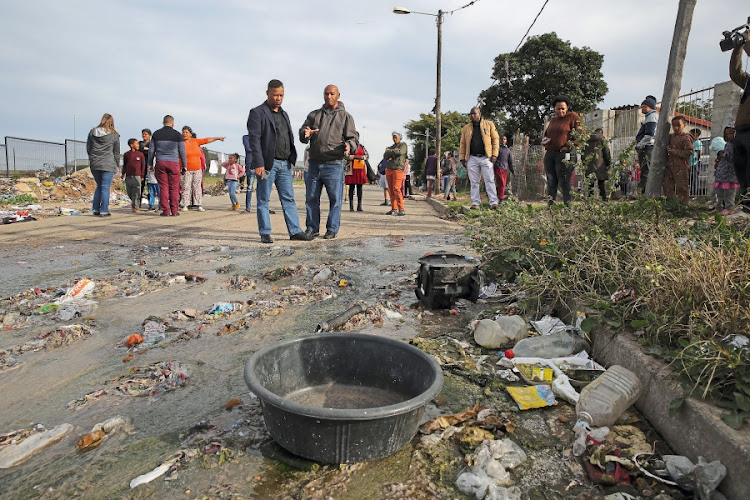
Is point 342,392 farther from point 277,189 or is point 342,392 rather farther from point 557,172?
point 557,172

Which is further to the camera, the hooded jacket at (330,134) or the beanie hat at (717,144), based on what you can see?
the beanie hat at (717,144)

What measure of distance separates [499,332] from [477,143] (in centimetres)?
623

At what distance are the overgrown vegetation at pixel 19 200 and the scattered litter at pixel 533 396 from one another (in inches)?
597

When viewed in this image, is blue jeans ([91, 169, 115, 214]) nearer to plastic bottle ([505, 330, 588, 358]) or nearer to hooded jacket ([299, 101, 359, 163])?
hooded jacket ([299, 101, 359, 163])

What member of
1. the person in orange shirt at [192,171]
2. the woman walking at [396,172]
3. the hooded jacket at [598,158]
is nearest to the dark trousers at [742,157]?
the hooded jacket at [598,158]

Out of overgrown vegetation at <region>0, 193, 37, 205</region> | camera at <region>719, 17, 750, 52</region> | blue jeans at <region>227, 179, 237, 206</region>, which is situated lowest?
overgrown vegetation at <region>0, 193, 37, 205</region>

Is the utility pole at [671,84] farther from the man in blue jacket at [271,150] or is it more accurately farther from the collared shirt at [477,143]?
the man in blue jacket at [271,150]

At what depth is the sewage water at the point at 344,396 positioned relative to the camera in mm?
2157

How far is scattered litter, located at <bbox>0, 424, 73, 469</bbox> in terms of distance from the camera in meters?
1.79

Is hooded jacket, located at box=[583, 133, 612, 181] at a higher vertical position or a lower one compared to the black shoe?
higher

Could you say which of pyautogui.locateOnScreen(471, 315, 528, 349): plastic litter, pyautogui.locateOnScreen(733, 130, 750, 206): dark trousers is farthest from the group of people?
pyautogui.locateOnScreen(733, 130, 750, 206): dark trousers

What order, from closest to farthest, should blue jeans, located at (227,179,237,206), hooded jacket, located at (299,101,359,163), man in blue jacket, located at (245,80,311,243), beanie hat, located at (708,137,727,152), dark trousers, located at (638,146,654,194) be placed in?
man in blue jacket, located at (245,80,311,243), hooded jacket, located at (299,101,359,163), dark trousers, located at (638,146,654,194), beanie hat, located at (708,137,727,152), blue jeans, located at (227,179,237,206)

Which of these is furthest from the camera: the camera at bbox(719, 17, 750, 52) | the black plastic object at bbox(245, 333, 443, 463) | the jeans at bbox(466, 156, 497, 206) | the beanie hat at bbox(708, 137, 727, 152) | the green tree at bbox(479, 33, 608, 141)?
the green tree at bbox(479, 33, 608, 141)

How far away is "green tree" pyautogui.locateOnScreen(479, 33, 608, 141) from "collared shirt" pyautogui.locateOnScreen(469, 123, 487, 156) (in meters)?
31.1
